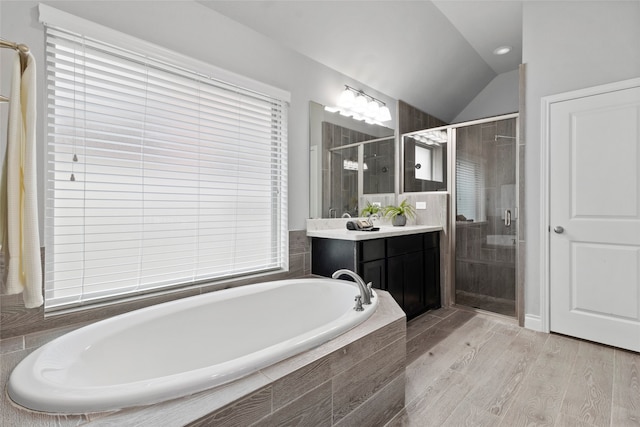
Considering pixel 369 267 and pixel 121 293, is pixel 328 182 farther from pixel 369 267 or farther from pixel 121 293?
pixel 121 293

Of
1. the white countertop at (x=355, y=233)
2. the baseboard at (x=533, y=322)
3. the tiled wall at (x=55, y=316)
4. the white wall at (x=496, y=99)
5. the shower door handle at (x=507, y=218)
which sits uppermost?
the white wall at (x=496, y=99)

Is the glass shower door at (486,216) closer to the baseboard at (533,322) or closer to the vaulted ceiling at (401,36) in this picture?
the baseboard at (533,322)

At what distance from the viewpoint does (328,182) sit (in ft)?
9.15

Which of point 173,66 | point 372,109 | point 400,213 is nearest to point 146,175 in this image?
point 173,66

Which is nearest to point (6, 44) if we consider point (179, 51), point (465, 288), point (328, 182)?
point (179, 51)

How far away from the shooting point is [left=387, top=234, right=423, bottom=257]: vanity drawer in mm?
2568

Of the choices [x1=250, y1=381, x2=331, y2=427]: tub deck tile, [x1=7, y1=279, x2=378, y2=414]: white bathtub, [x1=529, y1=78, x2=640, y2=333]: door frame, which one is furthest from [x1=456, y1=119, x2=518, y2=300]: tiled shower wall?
[x1=250, y1=381, x2=331, y2=427]: tub deck tile

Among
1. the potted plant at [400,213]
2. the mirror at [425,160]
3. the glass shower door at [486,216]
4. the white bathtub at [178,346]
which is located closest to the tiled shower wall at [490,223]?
the glass shower door at [486,216]

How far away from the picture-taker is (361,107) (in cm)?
310

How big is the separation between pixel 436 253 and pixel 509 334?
938mm

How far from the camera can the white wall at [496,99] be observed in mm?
3951

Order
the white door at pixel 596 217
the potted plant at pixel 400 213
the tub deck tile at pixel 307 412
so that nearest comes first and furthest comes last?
the tub deck tile at pixel 307 412 → the white door at pixel 596 217 → the potted plant at pixel 400 213

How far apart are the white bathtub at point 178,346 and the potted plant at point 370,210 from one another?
115cm

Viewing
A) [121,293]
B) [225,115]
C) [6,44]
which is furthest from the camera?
[225,115]
